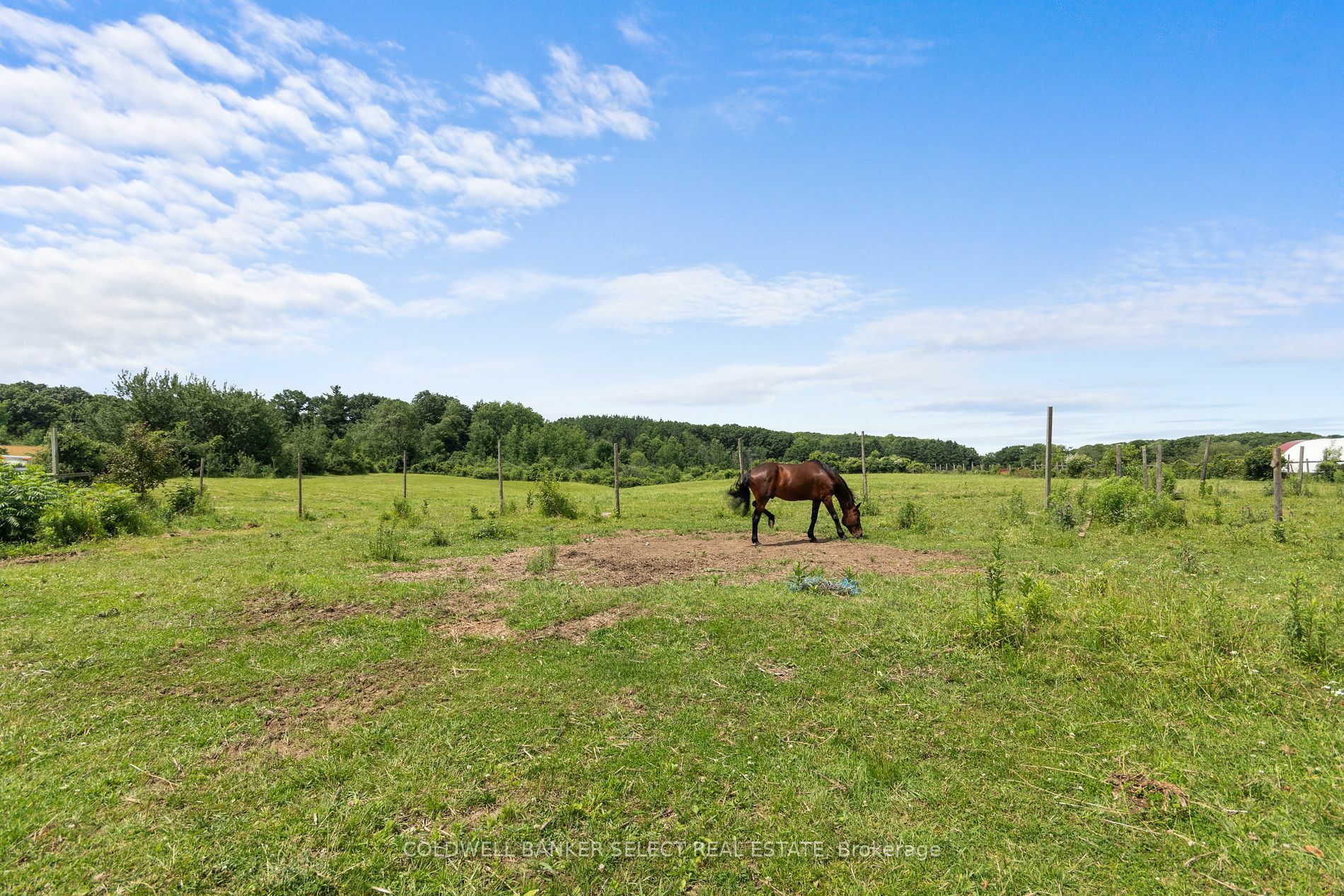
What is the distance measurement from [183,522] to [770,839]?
19102 mm

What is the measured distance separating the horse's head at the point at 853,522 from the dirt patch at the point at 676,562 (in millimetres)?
567

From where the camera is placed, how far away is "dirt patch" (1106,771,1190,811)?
134 inches

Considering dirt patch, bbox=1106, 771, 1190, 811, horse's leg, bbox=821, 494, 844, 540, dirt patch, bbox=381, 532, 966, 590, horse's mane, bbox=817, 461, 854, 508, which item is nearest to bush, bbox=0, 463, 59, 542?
dirt patch, bbox=381, 532, 966, 590

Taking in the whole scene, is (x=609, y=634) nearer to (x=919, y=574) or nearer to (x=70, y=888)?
(x=70, y=888)

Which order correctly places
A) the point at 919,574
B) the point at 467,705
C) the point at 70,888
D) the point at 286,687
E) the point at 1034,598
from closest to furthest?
the point at 70,888 → the point at 467,705 → the point at 286,687 → the point at 1034,598 → the point at 919,574

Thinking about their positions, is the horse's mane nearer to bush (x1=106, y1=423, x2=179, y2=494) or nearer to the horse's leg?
the horse's leg

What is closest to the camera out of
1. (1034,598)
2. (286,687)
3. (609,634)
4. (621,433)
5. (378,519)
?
(286,687)

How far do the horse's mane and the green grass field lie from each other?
521 centimetres

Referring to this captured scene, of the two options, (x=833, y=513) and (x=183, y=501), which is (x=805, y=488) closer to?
(x=833, y=513)

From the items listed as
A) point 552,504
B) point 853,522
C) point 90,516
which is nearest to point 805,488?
point 853,522

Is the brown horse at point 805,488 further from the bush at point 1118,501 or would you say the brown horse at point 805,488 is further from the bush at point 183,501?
the bush at point 183,501

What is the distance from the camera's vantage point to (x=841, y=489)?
1379cm

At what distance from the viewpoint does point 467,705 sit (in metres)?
4.84

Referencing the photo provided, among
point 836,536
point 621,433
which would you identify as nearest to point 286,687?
point 836,536
